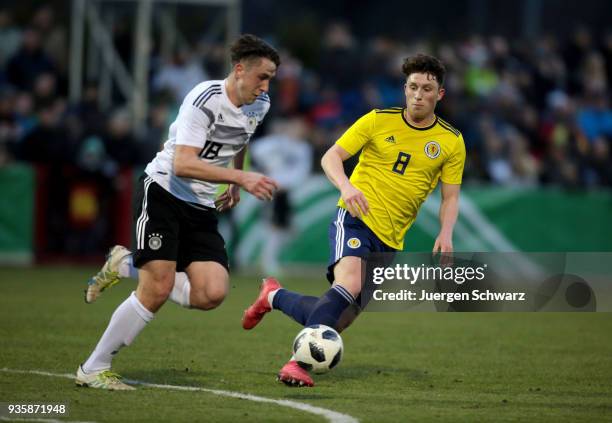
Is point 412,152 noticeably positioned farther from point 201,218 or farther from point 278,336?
point 278,336

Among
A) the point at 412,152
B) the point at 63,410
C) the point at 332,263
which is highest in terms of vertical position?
the point at 412,152

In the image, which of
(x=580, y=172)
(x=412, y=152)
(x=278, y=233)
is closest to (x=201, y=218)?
(x=412, y=152)

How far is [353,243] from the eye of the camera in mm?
7633

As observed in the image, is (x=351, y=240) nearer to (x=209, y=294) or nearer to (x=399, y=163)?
(x=399, y=163)

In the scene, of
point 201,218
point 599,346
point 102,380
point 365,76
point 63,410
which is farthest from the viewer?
point 365,76

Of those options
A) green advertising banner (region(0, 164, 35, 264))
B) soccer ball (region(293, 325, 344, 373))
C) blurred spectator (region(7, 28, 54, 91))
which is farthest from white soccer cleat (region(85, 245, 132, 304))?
blurred spectator (region(7, 28, 54, 91))

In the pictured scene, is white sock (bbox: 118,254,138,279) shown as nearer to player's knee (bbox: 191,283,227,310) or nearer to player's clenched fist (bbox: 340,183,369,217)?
player's knee (bbox: 191,283,227,310)

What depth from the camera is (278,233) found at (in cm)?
1691

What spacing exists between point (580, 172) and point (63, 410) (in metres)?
14.3

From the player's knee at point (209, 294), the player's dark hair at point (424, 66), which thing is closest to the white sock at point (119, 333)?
the player's knee at point (209, 294)

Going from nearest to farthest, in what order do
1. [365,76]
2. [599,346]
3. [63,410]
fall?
[63,410] < [599,346] < [365,76]

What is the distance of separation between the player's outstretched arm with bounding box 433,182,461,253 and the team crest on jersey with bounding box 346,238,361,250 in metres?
0.52

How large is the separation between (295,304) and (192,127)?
4.95 feet

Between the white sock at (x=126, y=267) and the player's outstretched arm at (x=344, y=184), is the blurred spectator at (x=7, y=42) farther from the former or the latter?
the player's outstretched arm at (x=344, y=184)
